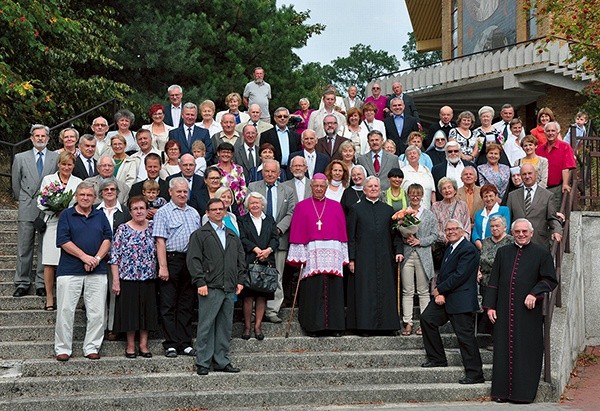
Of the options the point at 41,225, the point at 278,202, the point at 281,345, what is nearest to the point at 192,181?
the point at 278,202

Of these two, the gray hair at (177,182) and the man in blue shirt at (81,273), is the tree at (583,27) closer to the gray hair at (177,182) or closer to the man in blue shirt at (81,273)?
the gray hair at (177,182)

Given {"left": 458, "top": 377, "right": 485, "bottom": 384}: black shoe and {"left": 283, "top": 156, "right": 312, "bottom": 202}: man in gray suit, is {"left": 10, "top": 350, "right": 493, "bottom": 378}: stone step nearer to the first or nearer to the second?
{"left": 458, "top": 377, "right": 485, "bottom": 384}: black shoe

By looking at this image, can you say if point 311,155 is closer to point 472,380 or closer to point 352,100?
point 472,380

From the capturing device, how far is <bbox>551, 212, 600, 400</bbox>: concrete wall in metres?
9.32

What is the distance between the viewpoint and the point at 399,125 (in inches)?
522

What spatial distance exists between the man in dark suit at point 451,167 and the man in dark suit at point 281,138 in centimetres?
196

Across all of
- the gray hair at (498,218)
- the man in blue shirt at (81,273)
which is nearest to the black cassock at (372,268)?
the gray hair at (498,218)

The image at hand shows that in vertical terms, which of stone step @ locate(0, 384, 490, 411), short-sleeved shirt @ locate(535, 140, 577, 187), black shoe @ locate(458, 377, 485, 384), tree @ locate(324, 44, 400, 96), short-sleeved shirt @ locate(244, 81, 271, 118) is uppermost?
tree @ locate(324, 44, 400, 96)

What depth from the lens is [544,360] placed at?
901cm

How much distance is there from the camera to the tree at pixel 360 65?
82.7 meters

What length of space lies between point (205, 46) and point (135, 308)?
12948mm

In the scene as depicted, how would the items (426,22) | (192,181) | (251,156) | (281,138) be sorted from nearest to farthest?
1. (192,181)
2. (251,156)
3. (281,138)
4. (426,22)

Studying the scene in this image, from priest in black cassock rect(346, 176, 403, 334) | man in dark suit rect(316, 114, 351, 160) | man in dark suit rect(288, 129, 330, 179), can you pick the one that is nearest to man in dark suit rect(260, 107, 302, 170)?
man in dark suit rect(316, 114, 351, 160)

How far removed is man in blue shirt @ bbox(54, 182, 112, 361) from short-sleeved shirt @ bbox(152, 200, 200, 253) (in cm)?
55
